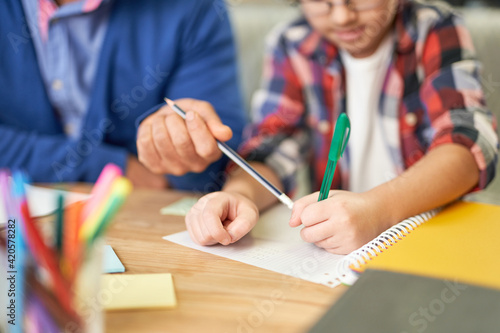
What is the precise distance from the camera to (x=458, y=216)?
2.06 ft

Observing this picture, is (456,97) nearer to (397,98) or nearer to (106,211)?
(397,98)

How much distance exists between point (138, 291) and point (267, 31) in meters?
0.95

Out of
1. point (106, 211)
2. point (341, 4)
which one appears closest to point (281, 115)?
point (341, 4)

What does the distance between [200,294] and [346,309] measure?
130 mm

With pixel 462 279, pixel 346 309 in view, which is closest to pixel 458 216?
pixel 462 279

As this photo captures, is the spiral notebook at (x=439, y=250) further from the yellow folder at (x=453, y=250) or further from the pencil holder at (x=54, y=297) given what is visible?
the pencil holder at (x=54, y=297)

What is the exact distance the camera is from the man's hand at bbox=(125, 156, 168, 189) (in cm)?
90

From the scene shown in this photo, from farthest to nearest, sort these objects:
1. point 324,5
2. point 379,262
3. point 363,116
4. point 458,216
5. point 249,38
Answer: point 249,38, point 363,116, point 324,5, point 458,216, point 379,262

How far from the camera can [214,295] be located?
1.48 ft

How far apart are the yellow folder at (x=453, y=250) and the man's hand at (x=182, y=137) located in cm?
24

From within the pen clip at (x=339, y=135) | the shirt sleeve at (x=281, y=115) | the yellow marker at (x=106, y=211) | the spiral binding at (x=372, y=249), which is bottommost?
the shirt sleeve at (x=281, y=115)

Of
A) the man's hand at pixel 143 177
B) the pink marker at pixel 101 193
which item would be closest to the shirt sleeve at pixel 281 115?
the man's hand at pixel 143 177

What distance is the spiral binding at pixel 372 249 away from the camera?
0.48 meters

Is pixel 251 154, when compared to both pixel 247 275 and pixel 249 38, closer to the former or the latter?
pixel 247 275
